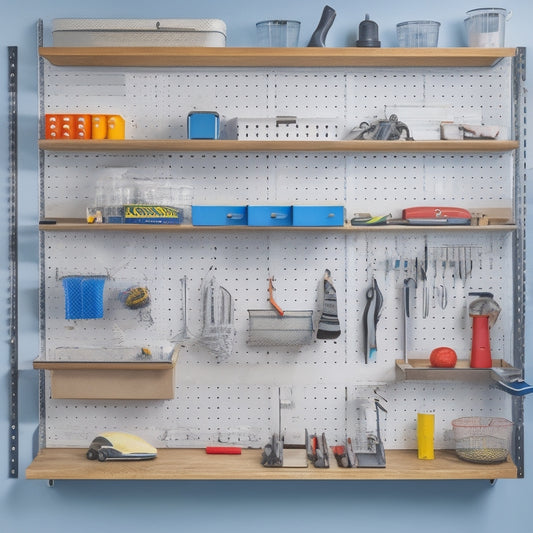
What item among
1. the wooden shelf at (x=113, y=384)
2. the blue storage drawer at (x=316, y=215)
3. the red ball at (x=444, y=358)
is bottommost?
the wooden shelf at (x=113, y=384)

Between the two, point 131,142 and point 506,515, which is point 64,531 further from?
point 506,515

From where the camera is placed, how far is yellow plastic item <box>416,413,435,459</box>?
2785mm

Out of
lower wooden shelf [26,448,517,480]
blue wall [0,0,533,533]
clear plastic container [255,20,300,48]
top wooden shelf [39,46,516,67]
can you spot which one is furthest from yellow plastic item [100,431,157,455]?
clear plastic container [255,20,300,48]

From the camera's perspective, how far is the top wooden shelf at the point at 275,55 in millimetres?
2645

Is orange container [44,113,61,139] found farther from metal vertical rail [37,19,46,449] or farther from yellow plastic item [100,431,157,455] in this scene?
yellow plastic item [100,431,157,455]

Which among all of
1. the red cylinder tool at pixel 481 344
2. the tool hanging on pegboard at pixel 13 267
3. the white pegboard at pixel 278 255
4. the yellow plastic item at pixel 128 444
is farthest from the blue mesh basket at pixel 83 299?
the red cylinder tool at pixel 481 344

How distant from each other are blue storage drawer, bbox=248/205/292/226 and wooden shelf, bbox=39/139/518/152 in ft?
0.69

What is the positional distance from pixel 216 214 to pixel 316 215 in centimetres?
34

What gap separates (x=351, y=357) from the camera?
289 cm

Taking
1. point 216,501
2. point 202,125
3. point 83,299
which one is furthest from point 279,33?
point 216,501

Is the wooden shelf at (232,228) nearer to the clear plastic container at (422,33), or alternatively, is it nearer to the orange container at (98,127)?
the orange container at (98,127)

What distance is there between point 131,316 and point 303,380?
687mm

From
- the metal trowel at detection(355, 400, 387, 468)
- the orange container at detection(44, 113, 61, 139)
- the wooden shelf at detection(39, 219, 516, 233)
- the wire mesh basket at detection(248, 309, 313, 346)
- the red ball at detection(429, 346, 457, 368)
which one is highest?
the orange container at detection(44, 113, 61, 139)

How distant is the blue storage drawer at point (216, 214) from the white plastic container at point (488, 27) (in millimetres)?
1021
